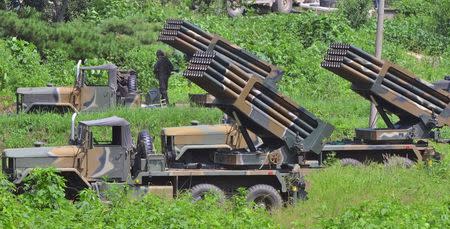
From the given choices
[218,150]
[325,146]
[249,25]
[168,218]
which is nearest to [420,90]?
[325,146]

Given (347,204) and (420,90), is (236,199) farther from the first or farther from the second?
(420,90)

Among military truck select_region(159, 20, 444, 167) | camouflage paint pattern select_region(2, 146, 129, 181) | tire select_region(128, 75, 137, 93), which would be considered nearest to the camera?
camouflage paint pattern select_region(2, 146, 129, 181)

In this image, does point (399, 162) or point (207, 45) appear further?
point (207, 45)

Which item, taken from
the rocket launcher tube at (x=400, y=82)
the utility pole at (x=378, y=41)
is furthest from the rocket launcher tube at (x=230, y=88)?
the utility pole at (x=378, y=41)

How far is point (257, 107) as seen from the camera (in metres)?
20.1

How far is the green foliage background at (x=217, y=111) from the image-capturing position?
14711mm

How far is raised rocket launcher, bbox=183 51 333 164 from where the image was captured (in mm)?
19703

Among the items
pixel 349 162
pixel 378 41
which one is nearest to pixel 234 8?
pixel 378 41

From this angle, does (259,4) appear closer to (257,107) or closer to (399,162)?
(399,162)

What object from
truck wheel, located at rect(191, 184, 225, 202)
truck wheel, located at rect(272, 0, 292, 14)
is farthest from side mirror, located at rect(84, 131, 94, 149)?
truck wheel, located at rect(272, 0, 292, 14)

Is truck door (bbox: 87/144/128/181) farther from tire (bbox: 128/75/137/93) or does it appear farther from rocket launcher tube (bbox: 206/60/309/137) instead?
tire (bbox: 128/75/137/93)

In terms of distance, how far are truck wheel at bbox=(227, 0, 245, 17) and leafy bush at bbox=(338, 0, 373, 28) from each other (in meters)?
3.98

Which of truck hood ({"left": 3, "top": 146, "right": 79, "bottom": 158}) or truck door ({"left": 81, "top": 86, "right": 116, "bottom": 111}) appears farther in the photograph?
truck door ({"left": 81, "top": 86, "right": 116, "bottom": 111})

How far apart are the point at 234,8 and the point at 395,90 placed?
21903mm
